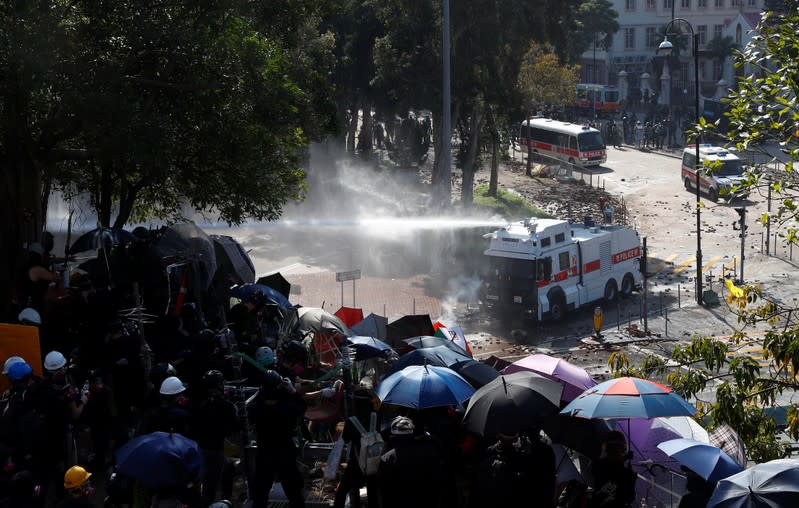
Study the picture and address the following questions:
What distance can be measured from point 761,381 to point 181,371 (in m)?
5.77

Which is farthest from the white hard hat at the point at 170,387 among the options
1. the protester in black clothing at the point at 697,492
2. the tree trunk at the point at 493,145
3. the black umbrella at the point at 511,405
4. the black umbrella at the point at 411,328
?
the tree trunk at the point at 493,145

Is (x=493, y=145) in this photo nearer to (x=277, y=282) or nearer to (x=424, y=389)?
(x=277, y=282)

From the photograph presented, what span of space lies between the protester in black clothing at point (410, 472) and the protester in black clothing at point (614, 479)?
1257 mm

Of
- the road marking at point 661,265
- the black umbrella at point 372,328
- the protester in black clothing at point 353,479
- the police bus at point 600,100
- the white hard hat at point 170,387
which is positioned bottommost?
the road marking at point 661,265

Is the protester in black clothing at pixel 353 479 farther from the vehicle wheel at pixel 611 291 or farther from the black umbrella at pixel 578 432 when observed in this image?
the vehicle wheel at pixel 611 291

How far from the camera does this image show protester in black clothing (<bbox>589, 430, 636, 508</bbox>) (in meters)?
7.75

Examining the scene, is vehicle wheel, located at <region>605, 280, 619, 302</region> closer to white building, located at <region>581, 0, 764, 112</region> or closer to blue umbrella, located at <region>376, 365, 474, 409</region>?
blue umbrella, located at <region>376, 365, 474, 409</region>

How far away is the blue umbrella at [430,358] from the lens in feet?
35.7

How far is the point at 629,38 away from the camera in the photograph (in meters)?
83.1

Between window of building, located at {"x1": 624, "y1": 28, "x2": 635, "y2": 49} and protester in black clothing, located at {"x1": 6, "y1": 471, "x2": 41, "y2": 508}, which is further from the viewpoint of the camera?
window of building, located at {"x1": 624, "y1": 28, "x2": 635, "y2": 49}

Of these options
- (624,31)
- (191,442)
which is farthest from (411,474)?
(624,31)

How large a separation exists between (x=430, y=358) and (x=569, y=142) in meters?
36.9

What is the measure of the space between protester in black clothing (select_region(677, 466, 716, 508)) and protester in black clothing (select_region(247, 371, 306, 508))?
10.9 ft

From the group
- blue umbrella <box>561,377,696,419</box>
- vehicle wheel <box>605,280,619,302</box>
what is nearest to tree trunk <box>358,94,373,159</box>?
vehicle wheel <box>605,280,619,302</box>
